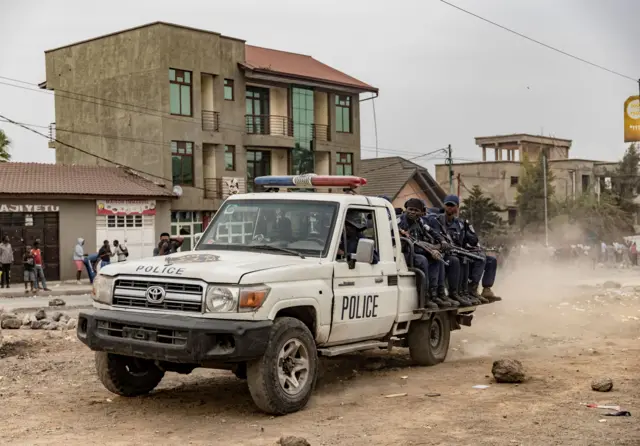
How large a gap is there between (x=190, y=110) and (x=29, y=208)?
10.6 meters

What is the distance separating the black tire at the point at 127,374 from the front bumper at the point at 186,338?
72 cm

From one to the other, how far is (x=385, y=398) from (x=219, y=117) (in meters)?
35.4

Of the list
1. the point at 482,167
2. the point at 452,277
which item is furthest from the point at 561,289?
the point at 482,167

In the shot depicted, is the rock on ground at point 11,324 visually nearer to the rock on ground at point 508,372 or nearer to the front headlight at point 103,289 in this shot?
the front headlight at point 103,289

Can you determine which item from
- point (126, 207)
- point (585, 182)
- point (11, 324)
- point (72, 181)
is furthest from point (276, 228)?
point (585, 182)

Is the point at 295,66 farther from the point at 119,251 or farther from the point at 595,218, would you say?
the point at 595,218

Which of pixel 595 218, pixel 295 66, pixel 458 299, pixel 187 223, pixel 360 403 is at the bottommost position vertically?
pixel 360 403

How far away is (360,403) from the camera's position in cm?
834

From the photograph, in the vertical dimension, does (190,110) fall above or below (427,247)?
above

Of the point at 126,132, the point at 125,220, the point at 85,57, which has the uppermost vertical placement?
the point at 85,57

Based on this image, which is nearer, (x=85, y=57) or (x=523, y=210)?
(x=85, y=57)

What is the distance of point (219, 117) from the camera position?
42750 millimetres

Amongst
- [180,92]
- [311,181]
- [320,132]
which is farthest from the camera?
[320,132]

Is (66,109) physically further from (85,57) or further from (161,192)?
(161,192)
